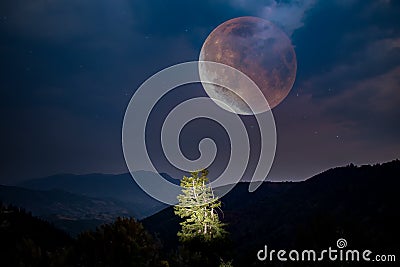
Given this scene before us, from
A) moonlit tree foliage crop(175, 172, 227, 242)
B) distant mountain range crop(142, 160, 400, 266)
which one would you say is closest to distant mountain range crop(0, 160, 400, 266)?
distant mountain range crop(142, 160, 400, 266)

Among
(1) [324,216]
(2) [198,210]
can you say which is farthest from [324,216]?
(2) [198,210]

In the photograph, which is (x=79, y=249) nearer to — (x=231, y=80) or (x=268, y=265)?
(x=268, y=265)

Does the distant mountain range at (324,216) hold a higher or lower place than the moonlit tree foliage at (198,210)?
higher

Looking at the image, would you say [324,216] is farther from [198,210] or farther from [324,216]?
[198,210]

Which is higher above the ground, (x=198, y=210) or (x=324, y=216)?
(x=198, y=210)

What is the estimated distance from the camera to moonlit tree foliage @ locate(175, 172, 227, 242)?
2159cm

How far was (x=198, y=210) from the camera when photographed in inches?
864

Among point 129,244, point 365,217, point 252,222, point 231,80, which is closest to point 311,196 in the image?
point 252,222

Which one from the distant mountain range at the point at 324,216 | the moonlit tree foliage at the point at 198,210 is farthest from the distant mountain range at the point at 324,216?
the moonlit tree foliage at the point at 198,210

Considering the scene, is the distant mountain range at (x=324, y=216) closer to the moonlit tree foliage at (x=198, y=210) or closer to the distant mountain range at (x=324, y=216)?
the distant mountain range at (x=324, y=216)

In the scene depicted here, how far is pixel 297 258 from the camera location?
16.7 metres

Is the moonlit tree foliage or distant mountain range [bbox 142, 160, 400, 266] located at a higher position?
distant mountain range [bbox 142, 160, 400, 266]

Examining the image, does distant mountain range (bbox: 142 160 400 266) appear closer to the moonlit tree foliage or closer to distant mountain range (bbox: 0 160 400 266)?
distant mountain range (bbox: 0 160 400 266)

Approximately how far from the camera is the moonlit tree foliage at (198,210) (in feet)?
70.8
